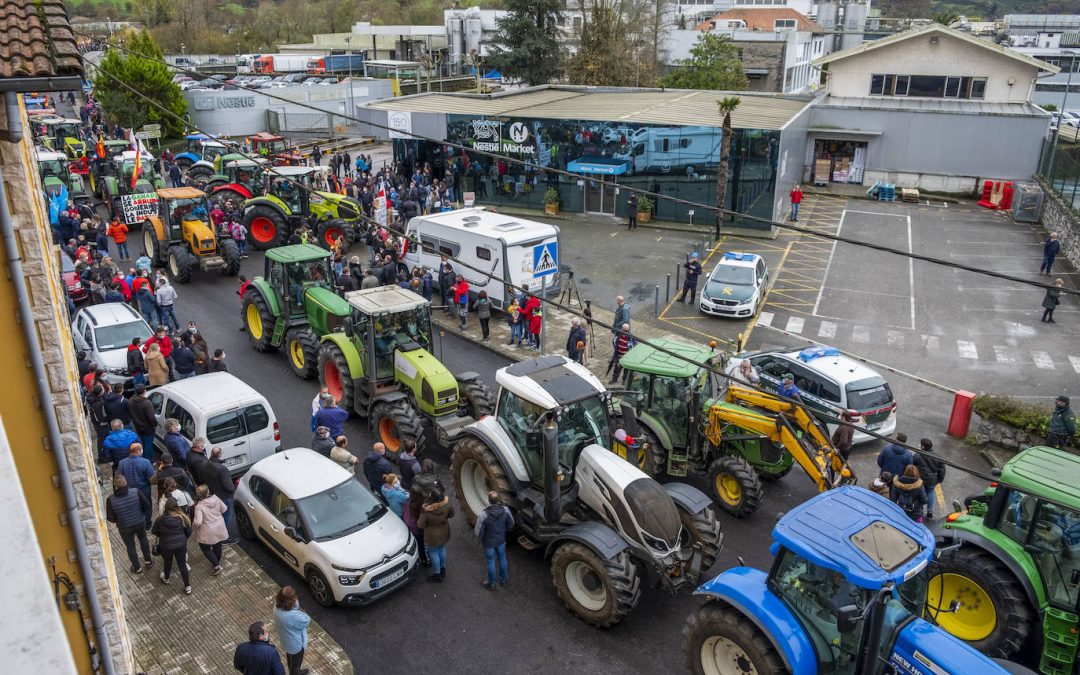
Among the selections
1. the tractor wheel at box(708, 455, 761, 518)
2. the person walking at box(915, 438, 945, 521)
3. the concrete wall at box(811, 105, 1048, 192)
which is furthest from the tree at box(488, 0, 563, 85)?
the person walking at box(915, 438, 945, 521)

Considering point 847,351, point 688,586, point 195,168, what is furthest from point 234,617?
point 195,168

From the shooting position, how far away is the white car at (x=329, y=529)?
368 inches

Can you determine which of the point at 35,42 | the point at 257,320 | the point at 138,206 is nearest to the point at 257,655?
the point at 35,42

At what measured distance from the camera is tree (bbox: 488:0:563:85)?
4703cm

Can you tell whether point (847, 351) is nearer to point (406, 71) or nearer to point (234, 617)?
point (234, 617)

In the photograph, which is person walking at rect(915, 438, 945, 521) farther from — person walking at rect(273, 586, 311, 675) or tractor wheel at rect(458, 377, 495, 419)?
person walking at rect(273, 586, 311, 675)

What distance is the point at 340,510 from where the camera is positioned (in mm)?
9859

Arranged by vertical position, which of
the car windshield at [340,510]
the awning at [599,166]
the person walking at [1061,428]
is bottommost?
the person walking at [1061,428]

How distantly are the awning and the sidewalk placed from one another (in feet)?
71.7

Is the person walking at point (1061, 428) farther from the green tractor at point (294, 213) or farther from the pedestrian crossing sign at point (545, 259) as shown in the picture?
the green tractor at point (294, 213)

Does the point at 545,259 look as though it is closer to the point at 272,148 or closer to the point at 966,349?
the point at 966,349

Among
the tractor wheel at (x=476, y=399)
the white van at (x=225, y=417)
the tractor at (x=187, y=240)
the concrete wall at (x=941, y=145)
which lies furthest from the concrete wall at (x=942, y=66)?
the white van at (x=225, y=417)

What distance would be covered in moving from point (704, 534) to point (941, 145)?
1232 inches

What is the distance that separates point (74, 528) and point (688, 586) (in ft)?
22.9
